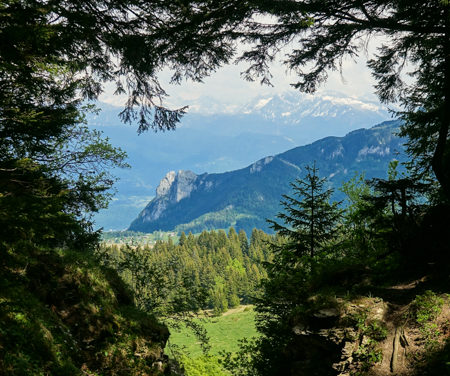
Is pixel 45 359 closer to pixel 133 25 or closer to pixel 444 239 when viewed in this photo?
pixel 133 25

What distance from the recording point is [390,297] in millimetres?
5621

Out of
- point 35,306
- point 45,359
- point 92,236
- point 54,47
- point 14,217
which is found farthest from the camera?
point 92,236

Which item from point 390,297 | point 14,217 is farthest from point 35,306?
point 390,297

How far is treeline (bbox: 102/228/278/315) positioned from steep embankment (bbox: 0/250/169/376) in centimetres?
315

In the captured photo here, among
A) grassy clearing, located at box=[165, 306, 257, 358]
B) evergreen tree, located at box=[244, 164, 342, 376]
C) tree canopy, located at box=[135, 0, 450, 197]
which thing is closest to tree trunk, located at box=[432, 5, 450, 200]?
tree canopy, located at box=[135, 0, 450, 197]

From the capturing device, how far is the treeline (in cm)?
1259

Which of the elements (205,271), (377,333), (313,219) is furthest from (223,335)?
(377,333)

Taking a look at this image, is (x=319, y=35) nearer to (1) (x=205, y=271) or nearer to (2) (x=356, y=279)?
(2) (x=356, y=279)

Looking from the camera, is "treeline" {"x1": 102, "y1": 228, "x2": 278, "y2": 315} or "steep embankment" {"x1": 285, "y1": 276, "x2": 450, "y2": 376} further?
"treeline" {"x1": 102, "y1": 228, "x2": 278, "y2": 315}

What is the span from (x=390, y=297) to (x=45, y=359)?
6.46m

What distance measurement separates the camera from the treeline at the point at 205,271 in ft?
41.3

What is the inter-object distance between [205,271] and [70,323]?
85.4m

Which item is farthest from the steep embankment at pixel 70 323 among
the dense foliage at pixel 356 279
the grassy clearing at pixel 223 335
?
the grassy clearing at pixel 223 335

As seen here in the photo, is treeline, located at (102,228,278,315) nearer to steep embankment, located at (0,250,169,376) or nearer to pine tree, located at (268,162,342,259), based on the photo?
steep embankment, located at (0,250,169,376)
